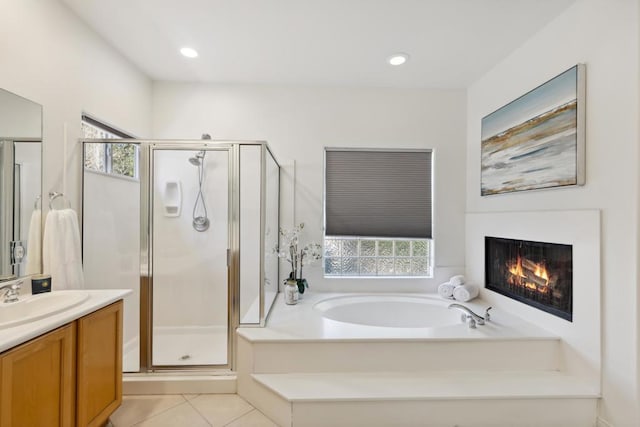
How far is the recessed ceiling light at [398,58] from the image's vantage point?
2502 millimetres

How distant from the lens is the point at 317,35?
224 cm

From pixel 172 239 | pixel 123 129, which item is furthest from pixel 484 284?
pixel 123 129

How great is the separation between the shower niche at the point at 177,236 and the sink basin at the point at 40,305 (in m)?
0.61

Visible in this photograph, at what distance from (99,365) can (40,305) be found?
46cm

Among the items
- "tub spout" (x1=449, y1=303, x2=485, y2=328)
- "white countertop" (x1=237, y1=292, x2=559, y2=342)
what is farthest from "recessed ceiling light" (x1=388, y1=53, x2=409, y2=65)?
"white countertop" (x1=237, y1=292, x2=559, y2=342)

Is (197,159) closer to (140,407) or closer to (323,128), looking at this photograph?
(323,128)

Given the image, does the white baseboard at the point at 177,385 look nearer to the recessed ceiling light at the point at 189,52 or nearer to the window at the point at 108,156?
the window at the point at 108,156

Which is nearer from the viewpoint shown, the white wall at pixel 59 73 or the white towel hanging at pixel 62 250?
the white wall at pixel 59 73

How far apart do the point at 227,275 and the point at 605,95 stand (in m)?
2.73

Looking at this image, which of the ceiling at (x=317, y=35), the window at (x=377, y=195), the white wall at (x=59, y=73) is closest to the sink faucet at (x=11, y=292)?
the white wall at (x=59, y=73)

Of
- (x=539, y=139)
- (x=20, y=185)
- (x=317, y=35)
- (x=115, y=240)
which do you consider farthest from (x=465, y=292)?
(x=20, y=185)

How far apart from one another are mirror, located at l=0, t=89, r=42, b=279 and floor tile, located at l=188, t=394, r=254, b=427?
1.36 m

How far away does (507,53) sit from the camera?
8.20 ft

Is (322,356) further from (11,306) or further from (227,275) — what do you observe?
(11,306)
